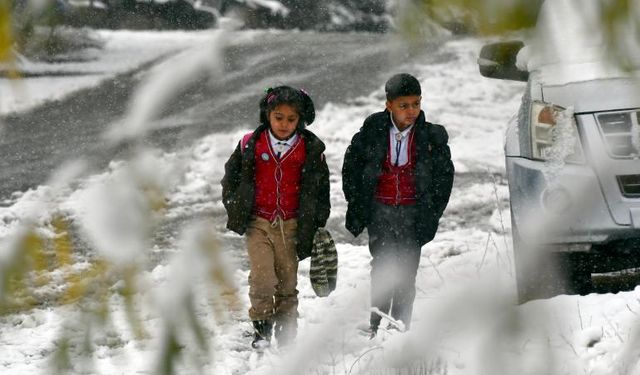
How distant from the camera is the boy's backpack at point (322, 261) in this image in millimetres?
4270

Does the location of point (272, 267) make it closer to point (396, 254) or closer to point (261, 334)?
point (261, 334)

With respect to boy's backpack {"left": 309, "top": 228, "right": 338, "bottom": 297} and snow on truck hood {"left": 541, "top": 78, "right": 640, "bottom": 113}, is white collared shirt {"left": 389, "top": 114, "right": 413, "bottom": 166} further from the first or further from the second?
snow on truck hood {"left": 541, "top": 78, "right": 640, "bottom": 113}

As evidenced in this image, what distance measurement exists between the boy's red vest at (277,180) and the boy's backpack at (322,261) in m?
0.15

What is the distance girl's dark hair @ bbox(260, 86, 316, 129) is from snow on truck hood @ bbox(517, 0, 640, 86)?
2873 mm

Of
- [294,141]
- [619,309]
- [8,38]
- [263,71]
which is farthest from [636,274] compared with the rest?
[263,71]

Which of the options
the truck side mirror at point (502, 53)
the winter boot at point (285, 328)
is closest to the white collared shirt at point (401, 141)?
the winter boot at point (285, 328)

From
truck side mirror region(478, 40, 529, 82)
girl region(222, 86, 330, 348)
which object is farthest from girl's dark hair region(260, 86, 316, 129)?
truck side mirror region(478, 40, 529, 82)

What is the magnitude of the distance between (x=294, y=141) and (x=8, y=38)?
3.06 meters

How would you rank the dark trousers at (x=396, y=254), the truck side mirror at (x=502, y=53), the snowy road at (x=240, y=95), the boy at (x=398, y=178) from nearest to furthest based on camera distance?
the truck side mirror at (x=502, y=53)
the boy at (x=398, y=178)
the dark trousers at (x=396, y=254)
the snowy road at (x=240, y=95)

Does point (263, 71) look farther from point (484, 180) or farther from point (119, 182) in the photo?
point (119, 182)

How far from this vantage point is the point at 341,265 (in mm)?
6168

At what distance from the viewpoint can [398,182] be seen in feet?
13.7

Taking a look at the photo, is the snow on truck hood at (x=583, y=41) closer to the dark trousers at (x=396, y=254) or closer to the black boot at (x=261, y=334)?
the dark trousers at (x=396, y=254)

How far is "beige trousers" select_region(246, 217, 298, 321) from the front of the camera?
429 centimetres
